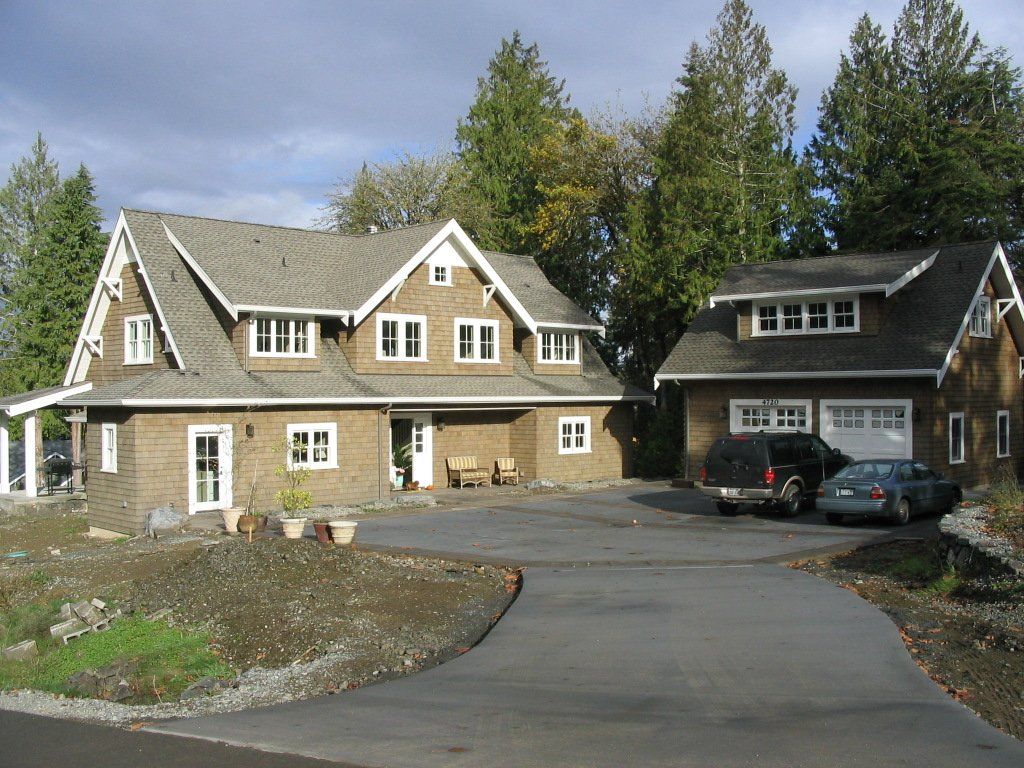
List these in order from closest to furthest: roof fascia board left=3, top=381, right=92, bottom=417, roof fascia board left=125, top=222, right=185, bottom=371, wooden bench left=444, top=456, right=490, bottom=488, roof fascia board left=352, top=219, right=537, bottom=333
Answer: roof fascia board left=125, top=222, right=185, bottom=371
roof fascia board left=3, top=381, right=92, bottom=417
roof fascia board left=352, top=219, right=537, bottom=333
wooden bench left=444, top=456, right=490, bottom=488

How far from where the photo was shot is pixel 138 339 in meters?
26.9

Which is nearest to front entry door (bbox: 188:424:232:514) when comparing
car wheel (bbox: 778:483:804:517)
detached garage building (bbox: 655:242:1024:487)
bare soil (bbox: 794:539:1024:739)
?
car wheel (bbox: 778:483:804:517)

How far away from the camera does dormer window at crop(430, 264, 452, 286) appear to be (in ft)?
98.9

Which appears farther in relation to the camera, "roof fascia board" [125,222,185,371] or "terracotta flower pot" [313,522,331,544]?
"roof fascia board" [125,222,185,371]

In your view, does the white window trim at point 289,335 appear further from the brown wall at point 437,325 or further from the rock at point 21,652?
the rock at point 21,652

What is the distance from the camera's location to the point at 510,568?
15969mm

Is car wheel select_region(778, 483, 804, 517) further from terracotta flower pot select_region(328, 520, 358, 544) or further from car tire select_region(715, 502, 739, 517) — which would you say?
terracotta flower pot select_region(328, 520, 358, 544)

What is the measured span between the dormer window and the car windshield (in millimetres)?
14287

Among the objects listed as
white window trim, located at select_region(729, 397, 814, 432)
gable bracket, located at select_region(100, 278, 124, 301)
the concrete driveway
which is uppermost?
gable bracket, located at select_region(100, 278, 124, 301)

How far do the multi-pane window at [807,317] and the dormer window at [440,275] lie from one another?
9.86 meters

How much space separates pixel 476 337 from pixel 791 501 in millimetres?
12614

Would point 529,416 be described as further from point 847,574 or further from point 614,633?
point 614,633

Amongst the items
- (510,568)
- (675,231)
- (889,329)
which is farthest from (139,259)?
(889,329)

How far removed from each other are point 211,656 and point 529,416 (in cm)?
2083
